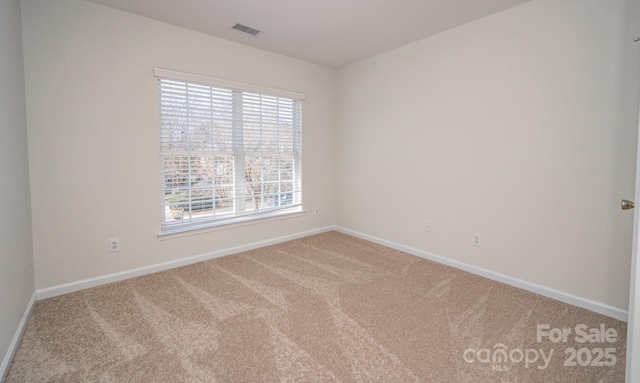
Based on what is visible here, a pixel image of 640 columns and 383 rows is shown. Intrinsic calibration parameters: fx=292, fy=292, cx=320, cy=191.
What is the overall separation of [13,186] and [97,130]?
0.89 metres

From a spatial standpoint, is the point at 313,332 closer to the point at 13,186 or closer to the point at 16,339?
the point at 16,339

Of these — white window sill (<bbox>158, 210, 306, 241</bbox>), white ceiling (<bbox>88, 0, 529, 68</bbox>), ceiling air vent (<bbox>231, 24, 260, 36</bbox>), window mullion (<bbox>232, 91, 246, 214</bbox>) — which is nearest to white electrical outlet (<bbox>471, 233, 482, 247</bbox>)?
white ceiling (<bbox>88, 0, 529, 68</bbox>)

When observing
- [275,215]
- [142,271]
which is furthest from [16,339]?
[275,215]

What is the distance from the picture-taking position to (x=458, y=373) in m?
1.61

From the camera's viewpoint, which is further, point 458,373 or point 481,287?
point 481,287

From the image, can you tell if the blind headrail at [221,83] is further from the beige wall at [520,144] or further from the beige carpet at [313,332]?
the beige carpet at [313,332]

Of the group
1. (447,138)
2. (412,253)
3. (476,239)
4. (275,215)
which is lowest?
(412,253)

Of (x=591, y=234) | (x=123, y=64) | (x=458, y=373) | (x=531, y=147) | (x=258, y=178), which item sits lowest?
(x=458, y=373)

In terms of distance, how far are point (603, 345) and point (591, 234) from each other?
84cm

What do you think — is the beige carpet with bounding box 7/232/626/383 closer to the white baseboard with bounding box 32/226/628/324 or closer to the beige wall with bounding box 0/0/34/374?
the white baseboard with bounding box 32/226/628/324

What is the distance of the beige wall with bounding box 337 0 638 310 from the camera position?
219cm

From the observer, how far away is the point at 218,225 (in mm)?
3447

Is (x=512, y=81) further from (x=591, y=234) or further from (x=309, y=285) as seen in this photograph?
(x=309, y=285)

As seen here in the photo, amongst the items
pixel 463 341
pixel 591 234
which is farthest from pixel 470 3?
pixel 463 341
